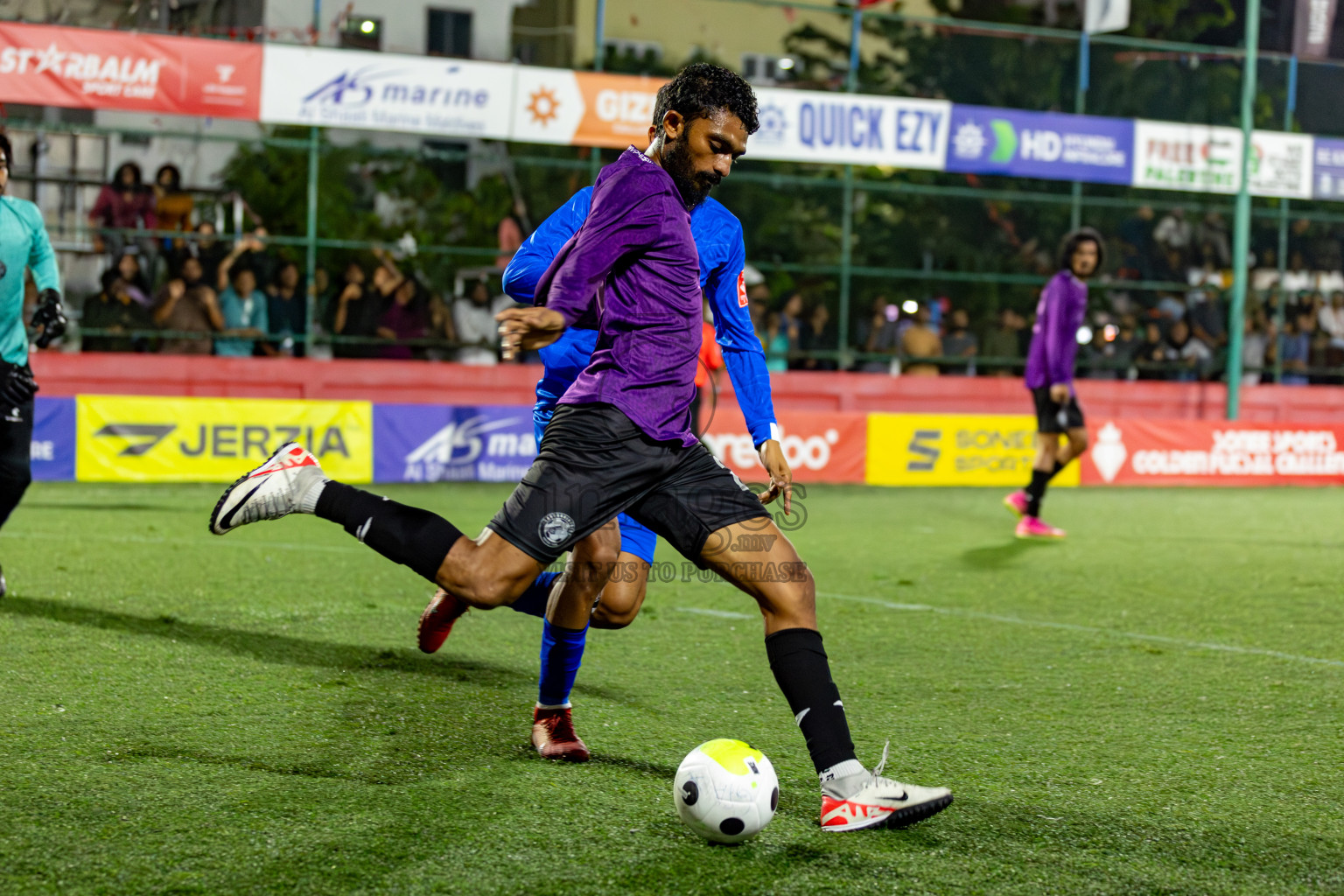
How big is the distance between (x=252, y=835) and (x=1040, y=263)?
776 inches

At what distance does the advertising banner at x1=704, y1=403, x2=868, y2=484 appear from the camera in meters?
15.4

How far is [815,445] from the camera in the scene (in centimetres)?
1580

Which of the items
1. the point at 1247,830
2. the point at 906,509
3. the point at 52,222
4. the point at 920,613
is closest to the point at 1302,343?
the point at 906,509

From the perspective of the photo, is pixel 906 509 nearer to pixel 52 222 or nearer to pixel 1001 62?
pixel 52 222

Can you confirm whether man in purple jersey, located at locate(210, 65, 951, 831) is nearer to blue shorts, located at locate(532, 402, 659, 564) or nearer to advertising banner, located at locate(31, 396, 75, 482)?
blue shorts, located at locate(532, 402, 659, 564)

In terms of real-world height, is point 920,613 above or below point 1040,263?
below

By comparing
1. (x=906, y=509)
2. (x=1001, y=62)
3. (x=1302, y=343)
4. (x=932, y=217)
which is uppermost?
(x=1001, y=62)

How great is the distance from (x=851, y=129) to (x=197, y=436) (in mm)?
8638

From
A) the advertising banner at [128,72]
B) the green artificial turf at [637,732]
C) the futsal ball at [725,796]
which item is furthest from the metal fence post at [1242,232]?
the futsal ball at [725,796]

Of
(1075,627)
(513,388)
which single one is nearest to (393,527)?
(1075,627)

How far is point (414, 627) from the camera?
6.55 m

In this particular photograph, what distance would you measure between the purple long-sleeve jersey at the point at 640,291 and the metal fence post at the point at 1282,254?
1849 centimetres

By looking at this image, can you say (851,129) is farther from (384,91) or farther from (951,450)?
(384,91)

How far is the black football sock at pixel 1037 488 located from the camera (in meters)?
11.2
